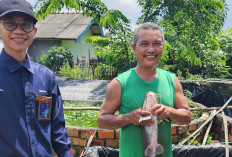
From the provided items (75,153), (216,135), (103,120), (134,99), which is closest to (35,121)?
(103,120)

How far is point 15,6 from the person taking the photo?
5.03 ft

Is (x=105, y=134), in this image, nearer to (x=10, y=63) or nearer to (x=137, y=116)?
(x=137, y=116)

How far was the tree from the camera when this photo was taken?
30.9ft

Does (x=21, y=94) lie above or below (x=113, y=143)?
above

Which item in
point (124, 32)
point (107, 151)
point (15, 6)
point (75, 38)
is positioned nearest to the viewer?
point (15, 6)

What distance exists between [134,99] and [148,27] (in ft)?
1.61

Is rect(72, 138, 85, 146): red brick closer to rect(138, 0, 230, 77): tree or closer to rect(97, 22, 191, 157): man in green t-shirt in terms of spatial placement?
rect(97, 22, 191, 157): man in green t-shirt

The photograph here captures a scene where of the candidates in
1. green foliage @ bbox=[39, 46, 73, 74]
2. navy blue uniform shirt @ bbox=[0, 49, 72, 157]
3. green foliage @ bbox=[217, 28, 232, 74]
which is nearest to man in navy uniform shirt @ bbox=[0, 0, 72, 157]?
navy blue uniform shirt @ bbox=[0, 49, 72, 157]

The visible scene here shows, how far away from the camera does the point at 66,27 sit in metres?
19.3

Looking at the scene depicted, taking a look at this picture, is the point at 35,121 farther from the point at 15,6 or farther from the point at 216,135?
the point at 216,135

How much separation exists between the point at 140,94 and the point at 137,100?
0.15 ft

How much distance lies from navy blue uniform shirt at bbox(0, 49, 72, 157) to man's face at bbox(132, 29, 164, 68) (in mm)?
662

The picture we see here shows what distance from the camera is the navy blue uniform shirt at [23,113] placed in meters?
1.48

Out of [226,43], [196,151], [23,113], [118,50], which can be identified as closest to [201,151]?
[196,151]
